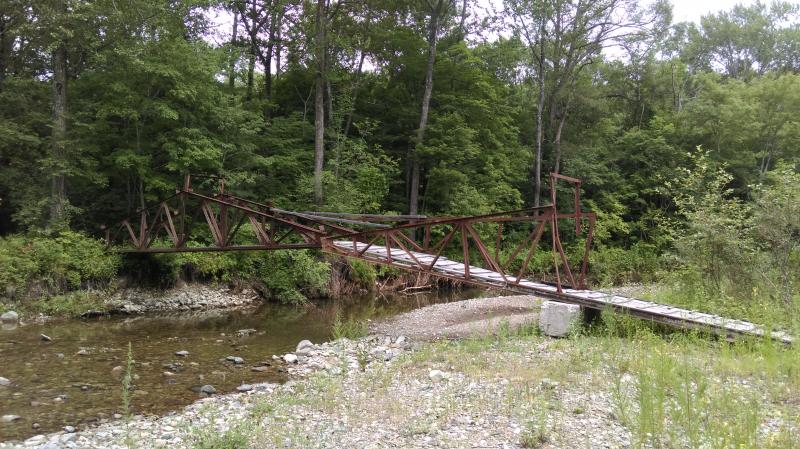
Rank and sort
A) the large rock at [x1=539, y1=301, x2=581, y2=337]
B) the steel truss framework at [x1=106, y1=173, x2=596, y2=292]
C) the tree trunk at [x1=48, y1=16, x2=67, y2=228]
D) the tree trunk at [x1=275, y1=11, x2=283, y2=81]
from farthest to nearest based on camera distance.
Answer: the tree trunk at [x1=275, y1=11, x2=283, y2=81], the tree trunk at [x1=48, y1=16, x2=67, y2=228], the steel truss framework at [x1=106, y1=173, x2=596, y2=292], the large rock at [x1=539, y1=301, x2=581, y2=337]

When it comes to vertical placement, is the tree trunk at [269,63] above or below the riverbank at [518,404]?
above

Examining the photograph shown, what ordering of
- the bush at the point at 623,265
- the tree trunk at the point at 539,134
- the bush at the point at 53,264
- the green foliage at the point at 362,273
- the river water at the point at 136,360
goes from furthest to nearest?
the tree trunk at the point at 539,134, the bush at the point at 623,265, the green foliage at the point at 362,273, the bush at the point at 53,264, the river water at the point at 136,360

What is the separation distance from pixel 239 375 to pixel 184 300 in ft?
24.0

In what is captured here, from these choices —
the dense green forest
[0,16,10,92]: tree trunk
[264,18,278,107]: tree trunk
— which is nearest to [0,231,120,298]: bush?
the dense green forest

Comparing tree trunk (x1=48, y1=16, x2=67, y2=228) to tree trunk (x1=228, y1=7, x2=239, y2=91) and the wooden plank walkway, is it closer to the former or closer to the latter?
tree trunk (x1=228, y1=7, x2=239, y2=91)

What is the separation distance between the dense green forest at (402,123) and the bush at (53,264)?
5.2 inches

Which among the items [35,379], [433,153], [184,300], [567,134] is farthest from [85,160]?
[567,134]

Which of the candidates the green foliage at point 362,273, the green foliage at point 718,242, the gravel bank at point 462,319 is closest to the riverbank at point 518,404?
the gravel bank at point 462,319

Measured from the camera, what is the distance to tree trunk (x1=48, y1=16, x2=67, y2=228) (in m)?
13.4

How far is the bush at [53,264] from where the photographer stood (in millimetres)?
11734

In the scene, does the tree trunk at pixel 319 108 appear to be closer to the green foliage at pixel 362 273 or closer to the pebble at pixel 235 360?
the green foliage at pixel 362 273

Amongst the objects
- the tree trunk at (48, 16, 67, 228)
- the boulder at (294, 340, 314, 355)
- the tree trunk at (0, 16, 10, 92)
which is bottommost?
the boulder at (294, 340, 314, 355)

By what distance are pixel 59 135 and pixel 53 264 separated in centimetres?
379

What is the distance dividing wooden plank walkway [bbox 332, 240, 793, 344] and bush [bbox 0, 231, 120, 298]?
23.7 feet
